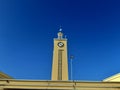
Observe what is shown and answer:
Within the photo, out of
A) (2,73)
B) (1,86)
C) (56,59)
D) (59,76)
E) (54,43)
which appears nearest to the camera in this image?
(1,86)

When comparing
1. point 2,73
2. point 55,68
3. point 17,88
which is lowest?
point 17,88

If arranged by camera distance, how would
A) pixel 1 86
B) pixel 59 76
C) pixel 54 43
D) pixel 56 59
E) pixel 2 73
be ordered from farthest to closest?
pixel 54 43 < pixel 56 59 < pixel 59 76 < pixel 2 73 < pixel 1 86

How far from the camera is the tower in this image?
125 ft

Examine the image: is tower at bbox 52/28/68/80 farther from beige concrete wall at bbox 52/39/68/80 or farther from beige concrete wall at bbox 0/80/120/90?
beige concrete wall at bbox 0/80/120/90

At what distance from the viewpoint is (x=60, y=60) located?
40.8m

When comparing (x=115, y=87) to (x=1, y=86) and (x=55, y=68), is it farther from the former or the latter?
(x=55, y=68)

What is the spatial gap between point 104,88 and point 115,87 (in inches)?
46.9

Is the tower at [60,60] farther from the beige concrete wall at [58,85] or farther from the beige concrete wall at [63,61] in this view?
the beige concrete wall at [58,85]

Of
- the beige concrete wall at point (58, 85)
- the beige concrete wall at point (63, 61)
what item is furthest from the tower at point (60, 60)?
the beige concrete wall at point (58, 85)

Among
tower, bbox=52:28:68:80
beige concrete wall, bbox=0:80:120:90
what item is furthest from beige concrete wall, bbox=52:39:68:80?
beige concrete wall, bbox=0:80:120:90

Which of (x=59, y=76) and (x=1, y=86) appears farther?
(x=59, y=76)

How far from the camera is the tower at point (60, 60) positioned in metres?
38.1

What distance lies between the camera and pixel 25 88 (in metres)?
20.8

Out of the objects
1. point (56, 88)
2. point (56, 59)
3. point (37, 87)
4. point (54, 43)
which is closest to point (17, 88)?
point (37, 87)
